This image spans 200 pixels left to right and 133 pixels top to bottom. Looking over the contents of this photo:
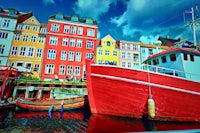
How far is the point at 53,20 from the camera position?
31062mm

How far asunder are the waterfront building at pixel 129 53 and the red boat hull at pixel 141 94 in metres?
23.2

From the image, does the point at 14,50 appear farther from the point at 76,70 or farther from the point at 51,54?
the point at 76,70

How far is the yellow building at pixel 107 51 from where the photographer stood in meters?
32.1

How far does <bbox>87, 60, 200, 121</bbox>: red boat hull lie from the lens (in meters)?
9.45

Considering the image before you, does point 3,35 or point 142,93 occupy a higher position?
point 3,35

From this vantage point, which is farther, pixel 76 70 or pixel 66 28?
pixel 66 28

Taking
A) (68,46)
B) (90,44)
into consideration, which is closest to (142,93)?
(90,44)

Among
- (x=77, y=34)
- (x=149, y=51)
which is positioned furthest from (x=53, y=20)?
(x=149, y=51)

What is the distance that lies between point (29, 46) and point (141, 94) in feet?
96.2

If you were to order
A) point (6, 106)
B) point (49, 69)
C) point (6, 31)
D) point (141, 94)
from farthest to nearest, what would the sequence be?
point (6, 31), point (49, 69), point (6, 106), point (141, 94)

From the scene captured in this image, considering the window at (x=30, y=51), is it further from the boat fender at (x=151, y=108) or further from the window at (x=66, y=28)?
the boat fender at (x=151, y=108)

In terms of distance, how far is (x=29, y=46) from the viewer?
29.9 meters

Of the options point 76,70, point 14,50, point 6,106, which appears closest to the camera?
point 6,106

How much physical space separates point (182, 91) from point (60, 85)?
18963 millimetres
